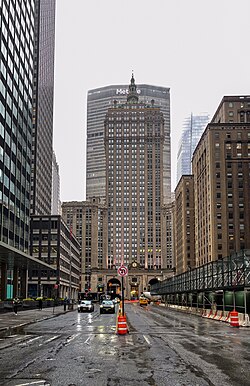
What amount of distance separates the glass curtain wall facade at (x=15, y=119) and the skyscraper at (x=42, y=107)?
52942 millimetres

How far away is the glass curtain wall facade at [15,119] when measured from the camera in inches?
2802

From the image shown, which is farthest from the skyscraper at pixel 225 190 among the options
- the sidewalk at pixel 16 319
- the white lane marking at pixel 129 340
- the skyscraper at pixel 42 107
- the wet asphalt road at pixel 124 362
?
the wet asphalt road at pixel 124 362

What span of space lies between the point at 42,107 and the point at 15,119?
8095cm

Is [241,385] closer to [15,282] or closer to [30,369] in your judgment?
[30,369]

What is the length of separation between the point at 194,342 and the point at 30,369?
9.82 meters

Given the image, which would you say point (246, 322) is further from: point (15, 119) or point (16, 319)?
point (15, 119)

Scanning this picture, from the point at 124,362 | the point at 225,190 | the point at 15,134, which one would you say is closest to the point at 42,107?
the point at 225,190

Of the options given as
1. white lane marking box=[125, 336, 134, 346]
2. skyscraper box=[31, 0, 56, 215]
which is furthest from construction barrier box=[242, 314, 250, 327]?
skyscraper box=[31, 0, 56, 215]

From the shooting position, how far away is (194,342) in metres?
21.1

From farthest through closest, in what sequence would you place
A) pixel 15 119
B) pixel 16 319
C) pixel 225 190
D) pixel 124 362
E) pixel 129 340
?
pixel 225 190, pixel 15 119, pixel 16 319, pixel 129 340, pixel 124 362

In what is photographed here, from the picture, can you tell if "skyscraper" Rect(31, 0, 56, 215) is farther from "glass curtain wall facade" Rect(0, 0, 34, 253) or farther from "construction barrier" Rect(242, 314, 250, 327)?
"construction barrier" Rect(242, 314, 250, 327)

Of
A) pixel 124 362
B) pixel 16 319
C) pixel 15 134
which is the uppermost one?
pixel 15 134

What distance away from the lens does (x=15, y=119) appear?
78.9 metres

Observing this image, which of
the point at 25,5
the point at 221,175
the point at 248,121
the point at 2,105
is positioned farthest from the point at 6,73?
the point at 248,121
